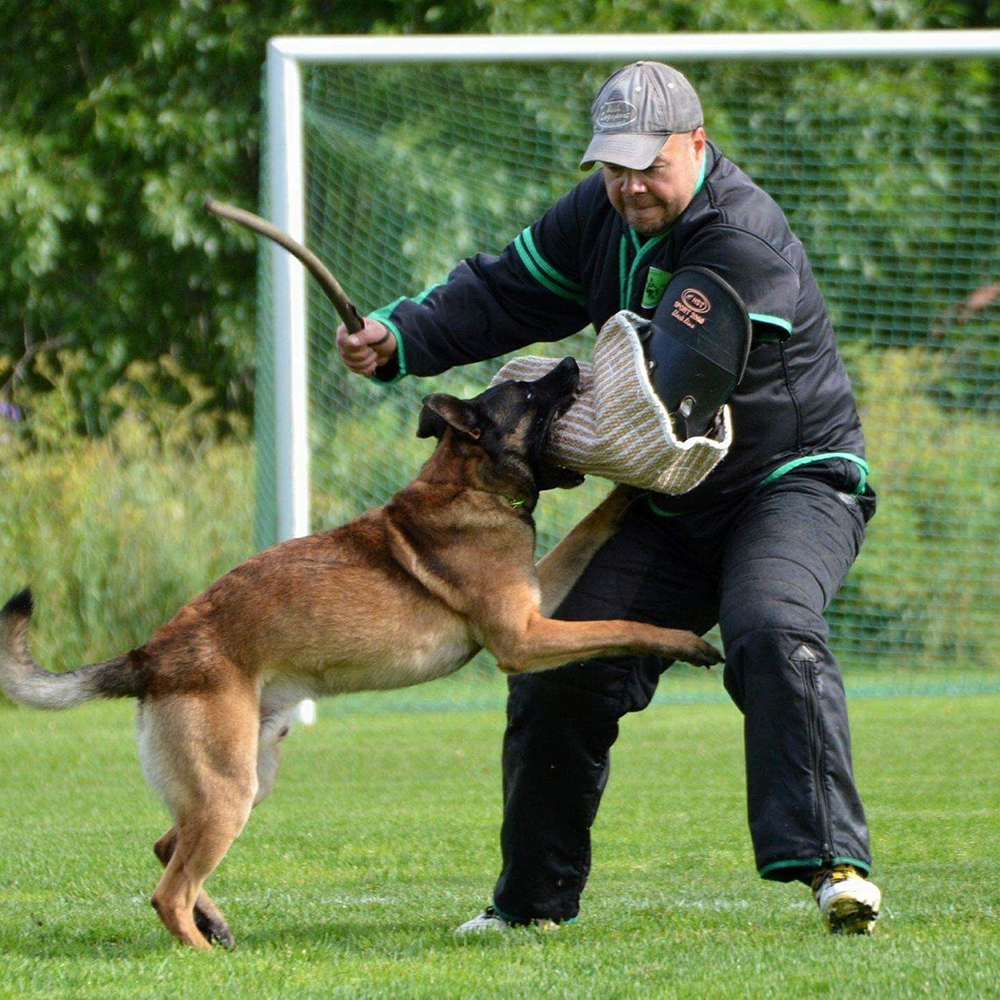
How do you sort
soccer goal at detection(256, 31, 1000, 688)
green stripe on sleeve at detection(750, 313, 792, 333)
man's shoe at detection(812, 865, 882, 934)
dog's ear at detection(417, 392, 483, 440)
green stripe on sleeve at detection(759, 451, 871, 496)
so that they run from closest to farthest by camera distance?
man's shoe at detection(812, 865, 882, 934), green stripe on sleeve at detection(750, 313, 792, 333), green stripe on sleeve at detection(759, 451, 871, 496), dog's ear at detection(417, 392, 483, 440), soccer goal at detection(256, 31, 1000, 688)

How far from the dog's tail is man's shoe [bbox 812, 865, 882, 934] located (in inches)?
67.2

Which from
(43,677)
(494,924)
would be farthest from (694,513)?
(43,677)

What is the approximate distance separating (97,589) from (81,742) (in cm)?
227

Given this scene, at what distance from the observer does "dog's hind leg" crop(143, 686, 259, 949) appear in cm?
393

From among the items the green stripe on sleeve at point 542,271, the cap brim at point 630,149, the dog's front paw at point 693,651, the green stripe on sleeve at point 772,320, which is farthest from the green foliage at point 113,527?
the green stripe on sleeve at point 772,320

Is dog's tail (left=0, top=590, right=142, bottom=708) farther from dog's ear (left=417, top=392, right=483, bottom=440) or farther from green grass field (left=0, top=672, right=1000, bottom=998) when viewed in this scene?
dog's ear (left=417, top=392, right=483, bottom=440)

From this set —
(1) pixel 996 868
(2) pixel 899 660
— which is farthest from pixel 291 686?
(2) pixel 899 660

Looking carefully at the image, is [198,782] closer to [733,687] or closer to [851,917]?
[733,687]

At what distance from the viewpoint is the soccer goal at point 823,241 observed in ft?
32.6

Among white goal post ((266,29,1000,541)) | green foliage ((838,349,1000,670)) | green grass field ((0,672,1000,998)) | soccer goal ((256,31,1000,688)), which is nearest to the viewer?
green grass field ((0,672,1000,998))

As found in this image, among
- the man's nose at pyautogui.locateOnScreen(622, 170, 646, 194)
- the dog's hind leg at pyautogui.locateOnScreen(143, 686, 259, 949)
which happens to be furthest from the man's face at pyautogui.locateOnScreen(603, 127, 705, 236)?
the dog's hind leg at pyautogui.locateOnScreen(143, 686, 259, 949)

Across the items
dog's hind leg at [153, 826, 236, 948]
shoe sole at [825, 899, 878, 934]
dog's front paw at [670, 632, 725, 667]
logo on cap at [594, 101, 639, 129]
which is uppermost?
logo on cap at [594, 101, 639, 129]

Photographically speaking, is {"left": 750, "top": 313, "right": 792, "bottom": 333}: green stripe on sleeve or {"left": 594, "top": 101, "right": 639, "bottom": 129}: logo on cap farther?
{"left": 594, "top": 101, "right": 639, "bottom": 129}: logo on cap

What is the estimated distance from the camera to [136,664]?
407cm
